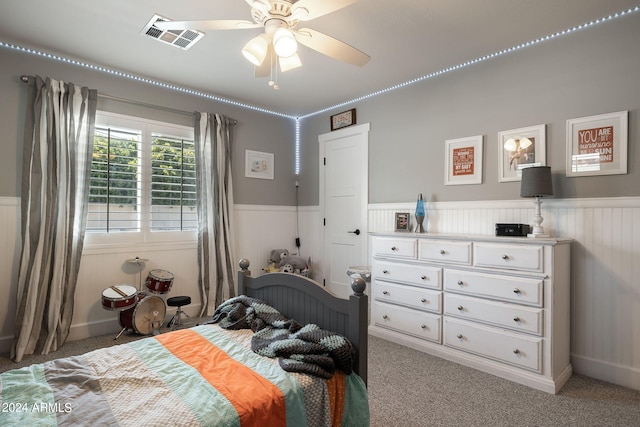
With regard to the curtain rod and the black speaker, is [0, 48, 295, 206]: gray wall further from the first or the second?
the black speaker

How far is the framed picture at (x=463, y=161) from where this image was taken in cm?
320

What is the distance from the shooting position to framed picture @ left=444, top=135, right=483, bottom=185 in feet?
10.5

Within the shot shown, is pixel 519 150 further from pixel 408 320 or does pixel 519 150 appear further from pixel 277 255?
pixel 277 255

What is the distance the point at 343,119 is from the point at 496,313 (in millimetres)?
2913

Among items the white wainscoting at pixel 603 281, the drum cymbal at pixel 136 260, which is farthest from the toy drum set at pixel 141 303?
the white wainscoting at pixel 603 281

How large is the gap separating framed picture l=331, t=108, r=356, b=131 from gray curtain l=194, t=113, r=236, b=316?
1395 mm

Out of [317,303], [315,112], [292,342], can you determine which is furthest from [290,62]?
[315,112]

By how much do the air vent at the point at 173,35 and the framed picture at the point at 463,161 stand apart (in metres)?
2.51

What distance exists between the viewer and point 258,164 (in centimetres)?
469

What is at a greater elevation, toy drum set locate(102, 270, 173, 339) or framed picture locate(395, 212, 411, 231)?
framed picture locate(395, 212, 411, 231)

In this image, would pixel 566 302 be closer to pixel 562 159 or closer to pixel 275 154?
pixel 562 159

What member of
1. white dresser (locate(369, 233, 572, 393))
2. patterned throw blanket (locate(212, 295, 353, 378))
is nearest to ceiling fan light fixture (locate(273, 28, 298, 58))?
patterned throw blanket (locate(212, 295, 353, 378))

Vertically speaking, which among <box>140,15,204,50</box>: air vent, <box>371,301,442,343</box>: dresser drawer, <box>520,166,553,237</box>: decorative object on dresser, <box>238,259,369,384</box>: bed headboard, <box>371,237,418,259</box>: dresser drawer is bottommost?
<box>371,301,442,343</box>: dresser drawer

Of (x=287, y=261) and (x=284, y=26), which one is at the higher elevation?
(x=284, y=26)
